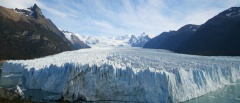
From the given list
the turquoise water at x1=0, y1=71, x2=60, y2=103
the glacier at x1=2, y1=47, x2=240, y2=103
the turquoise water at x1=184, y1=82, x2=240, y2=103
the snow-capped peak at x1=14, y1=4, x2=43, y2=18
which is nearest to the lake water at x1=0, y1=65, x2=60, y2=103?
the turquoise water at x1=0, y1=71, x2=60, y2=103

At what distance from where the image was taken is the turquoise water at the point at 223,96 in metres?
26.2

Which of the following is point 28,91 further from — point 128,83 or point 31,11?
point 31,11

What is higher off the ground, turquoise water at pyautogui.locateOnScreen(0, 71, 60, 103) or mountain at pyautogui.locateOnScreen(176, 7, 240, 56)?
mountain at pyautogui.locateOnScreen(176, 7, 240, 56)

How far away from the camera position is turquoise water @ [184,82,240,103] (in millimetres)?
26237

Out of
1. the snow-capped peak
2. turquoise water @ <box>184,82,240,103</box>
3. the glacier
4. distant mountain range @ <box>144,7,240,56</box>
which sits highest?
the snow-capped peak

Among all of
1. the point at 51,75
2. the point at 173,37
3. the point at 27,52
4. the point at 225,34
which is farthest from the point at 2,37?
the point at 173,37

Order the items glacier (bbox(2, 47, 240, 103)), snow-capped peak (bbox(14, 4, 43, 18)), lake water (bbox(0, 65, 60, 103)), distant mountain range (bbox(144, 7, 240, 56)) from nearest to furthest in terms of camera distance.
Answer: glacier (bbox(2, 47, 240, 103)) < lake water (bbox(0, 65, 60, 103)) < distant mountain range (bbox(144, 7, 240, 56)) < snow-capped peak (bbox(14, 4, 43, 18))

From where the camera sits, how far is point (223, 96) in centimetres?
2791

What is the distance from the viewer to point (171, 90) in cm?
2538

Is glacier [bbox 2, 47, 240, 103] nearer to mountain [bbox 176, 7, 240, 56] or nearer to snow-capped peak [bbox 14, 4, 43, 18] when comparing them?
mountain [bbox 176, 7, 240, 56]

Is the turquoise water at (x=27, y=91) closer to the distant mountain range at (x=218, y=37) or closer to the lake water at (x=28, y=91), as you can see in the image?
the lake water at (x=28, y=91)

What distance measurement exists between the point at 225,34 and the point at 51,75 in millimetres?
84720

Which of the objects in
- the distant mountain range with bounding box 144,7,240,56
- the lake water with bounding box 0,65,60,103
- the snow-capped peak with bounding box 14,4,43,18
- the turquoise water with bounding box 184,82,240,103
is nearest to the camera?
the turquoise water with bounding box 184,82,240,103

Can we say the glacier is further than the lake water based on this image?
No
